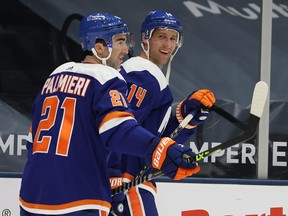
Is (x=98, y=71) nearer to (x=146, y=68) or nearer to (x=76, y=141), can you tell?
(x=76, y=141)

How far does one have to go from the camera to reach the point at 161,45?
3.63m

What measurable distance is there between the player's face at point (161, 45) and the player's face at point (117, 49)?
0.58m

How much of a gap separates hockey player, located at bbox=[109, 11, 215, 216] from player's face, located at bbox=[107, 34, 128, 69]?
41 cm

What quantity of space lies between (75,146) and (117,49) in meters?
0.42

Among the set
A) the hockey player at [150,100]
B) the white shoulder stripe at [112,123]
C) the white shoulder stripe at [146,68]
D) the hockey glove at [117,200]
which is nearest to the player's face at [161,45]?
the hockey player at [150,100]

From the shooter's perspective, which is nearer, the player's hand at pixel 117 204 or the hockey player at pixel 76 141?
the hockey player at pixel 76 141

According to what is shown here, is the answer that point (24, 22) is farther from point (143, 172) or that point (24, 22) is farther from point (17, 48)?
point (143, 172)

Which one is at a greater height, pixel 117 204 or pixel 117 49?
pixel 117 49

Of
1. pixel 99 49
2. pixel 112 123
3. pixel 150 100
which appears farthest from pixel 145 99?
pixel 112 123

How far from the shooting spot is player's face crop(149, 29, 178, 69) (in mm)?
3629

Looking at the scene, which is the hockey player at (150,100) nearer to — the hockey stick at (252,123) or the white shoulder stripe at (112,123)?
the hockey stick at (252,123)

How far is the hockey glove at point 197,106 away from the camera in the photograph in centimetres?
357

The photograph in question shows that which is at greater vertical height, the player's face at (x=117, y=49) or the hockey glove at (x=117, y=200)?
the player's face at (x=117, y=49)

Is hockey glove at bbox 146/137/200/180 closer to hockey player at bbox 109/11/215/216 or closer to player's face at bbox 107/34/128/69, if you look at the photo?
player's face at bbox 107/34/128/69
